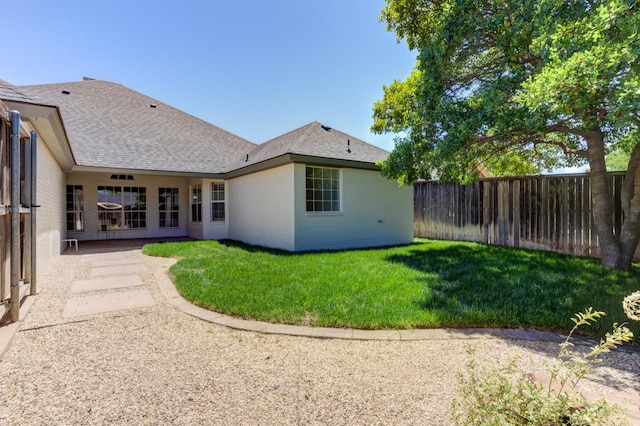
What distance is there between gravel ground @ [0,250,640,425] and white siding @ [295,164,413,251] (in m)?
5.46

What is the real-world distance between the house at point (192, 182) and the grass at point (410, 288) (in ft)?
7.22

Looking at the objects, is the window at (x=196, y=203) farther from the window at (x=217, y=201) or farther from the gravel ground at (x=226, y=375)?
the gravel ground at (x=226, y=375)

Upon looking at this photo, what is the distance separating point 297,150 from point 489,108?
5.10 m

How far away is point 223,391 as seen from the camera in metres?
2.43

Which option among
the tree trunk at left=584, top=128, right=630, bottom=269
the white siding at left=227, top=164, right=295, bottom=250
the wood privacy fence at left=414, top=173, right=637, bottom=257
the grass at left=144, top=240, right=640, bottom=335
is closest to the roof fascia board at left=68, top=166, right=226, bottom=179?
the white siding at left=227, top=164, right=295, bottom=250

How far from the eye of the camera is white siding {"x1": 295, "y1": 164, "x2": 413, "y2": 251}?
29.5 feet

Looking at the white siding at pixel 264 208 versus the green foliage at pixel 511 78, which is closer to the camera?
the green foliage at pixel 511 78

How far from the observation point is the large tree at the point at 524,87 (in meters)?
3.90

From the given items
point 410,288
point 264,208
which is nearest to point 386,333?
point 410,288

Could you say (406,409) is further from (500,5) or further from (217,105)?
(217,105)

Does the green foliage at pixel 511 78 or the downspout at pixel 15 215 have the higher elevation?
the green foliage at pixel 511 78

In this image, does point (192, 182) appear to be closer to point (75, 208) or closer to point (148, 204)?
point (148, 204)

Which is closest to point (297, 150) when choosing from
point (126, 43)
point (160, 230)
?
point (126, 43)

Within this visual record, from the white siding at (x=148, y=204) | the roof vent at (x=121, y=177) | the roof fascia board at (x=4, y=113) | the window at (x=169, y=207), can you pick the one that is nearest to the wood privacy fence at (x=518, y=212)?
the white siding at (x=148, y=204)
